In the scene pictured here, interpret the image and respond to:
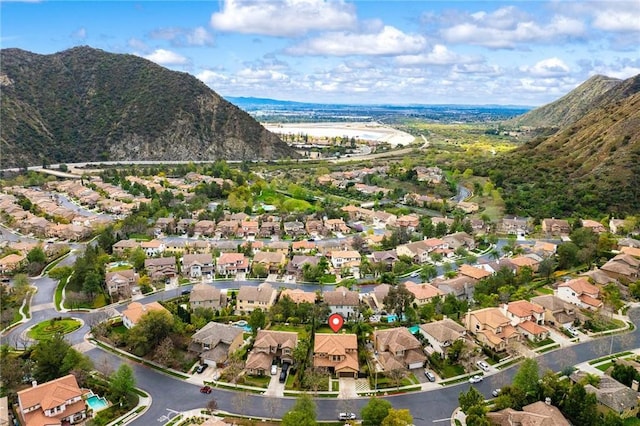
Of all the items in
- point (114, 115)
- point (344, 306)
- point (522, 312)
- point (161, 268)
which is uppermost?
point (114, 115)

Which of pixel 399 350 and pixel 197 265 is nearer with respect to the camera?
pixel 399 350

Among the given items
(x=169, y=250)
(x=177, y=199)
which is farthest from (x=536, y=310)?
(x=177, y=199)

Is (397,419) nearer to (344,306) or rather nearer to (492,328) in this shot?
(492,328)

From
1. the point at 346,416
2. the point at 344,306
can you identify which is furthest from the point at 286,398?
the point at 344,306

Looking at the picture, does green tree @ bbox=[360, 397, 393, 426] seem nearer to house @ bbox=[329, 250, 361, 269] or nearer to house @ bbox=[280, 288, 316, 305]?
house @ bbox=[280, 288, 316, 305]

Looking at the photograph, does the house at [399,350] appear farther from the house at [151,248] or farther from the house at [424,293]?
the house at [151,248]

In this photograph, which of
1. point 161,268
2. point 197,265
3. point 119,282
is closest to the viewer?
point 119,282

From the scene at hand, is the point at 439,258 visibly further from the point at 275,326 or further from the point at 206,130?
the point at 206,130
